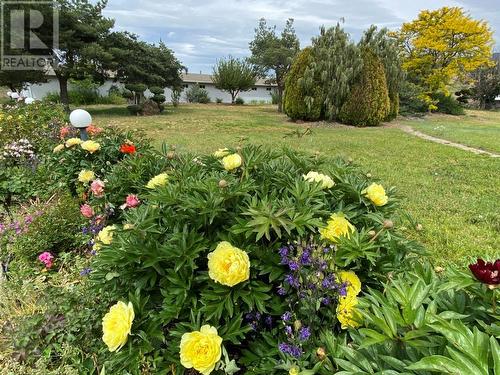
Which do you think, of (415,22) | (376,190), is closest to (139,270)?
(376,190)

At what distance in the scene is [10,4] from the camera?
13039 millimetres

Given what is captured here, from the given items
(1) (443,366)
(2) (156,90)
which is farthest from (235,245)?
(2) (156,90)

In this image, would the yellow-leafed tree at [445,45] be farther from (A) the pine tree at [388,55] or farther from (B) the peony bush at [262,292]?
(B) the peony bush at [262,292]

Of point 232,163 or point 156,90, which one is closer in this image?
point 232,163

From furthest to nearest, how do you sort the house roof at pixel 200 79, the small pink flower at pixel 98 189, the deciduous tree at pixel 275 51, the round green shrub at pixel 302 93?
the house roof at pixel 200 79 < the deciduous tree at pixel 275 51 < the round green shrub at pixel 302 93 < the small pink flower at pixel 98 189

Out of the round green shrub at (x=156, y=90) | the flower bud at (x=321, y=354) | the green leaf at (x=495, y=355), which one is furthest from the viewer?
the round green shrub at (x=156, y=90)

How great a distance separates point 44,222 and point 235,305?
6.60ft

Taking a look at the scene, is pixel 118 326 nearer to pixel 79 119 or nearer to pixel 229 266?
pixel 229 266

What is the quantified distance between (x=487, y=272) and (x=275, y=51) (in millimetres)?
24234

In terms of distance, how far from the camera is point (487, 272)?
2.72 feet

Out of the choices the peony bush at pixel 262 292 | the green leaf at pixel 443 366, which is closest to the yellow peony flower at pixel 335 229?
the peony bush at pixel 262 292

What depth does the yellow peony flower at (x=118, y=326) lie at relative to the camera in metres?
1.20

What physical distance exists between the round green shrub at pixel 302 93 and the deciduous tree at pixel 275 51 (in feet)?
27.3

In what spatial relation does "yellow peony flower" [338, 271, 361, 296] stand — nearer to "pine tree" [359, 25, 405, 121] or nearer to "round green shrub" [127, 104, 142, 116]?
"pine tree" [359, 25, 405, 121]
